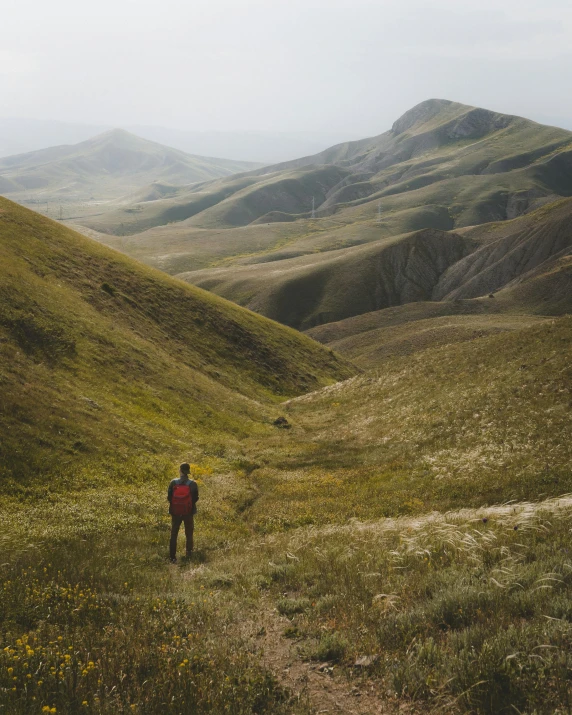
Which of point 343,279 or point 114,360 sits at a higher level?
point 343,279

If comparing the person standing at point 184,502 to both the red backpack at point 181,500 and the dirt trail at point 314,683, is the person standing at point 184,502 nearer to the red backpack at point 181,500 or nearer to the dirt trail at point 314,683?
the red backpack at point 181,500

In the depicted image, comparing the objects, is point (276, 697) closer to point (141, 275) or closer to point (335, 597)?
point (335, 597)

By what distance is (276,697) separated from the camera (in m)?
7.47

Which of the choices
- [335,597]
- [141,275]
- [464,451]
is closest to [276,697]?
[335,597]

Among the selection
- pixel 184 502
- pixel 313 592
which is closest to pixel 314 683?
pixel 313 592

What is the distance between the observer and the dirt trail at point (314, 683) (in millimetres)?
7156

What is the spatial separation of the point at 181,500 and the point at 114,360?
87.8 feet

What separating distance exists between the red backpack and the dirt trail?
787 cm

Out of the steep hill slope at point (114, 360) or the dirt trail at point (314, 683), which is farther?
the steep hill slope at point (114, 360)

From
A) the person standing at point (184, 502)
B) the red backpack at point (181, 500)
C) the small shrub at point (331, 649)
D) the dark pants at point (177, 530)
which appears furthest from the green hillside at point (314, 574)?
the red backpack at point (181, 500)

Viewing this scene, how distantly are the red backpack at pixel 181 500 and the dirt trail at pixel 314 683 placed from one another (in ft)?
25.8

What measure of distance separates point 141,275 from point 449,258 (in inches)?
5945

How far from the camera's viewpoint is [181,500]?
17.1 metres

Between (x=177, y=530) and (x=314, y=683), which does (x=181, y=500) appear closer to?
(x=177, y=530)
